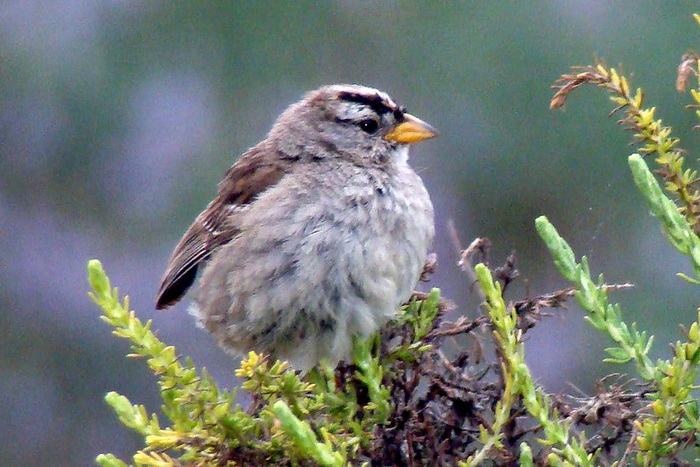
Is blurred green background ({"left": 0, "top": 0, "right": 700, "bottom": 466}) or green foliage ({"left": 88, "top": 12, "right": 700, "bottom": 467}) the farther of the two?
blurred green background ({"left": 0, "top": 0, "right": 700, "bottom": 466})

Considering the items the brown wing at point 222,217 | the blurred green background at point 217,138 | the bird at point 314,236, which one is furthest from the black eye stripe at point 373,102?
the blurred green background at point 217,138

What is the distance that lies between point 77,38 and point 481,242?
13.6 ft

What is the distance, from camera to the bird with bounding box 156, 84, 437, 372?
3.43 m

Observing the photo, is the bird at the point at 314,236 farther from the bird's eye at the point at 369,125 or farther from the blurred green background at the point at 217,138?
the blurred green background at the point at 217,138

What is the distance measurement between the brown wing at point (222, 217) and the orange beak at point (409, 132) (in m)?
0.40

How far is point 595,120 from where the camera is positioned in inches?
222

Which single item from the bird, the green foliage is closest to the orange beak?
the bird

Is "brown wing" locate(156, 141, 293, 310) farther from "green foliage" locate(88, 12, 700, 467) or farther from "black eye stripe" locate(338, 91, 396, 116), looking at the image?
"green foliage" locate(88, 12, 700, 467)

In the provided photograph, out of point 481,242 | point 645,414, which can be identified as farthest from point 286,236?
point 645,414

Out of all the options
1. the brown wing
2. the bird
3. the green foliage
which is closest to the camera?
the green foliage

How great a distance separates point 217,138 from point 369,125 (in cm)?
251

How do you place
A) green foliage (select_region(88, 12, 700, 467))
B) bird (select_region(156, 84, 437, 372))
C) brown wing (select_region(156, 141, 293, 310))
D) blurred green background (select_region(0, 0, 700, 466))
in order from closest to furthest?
green foliage (select_region(88, 12, 700, 467)) < bird (select_region(156, 84, 437, 372)) < brown wing (select_region(156, 141, 293, 310)) < blurred green background (select_region(0, 0, 700, 466))

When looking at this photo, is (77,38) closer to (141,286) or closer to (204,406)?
(141,286)

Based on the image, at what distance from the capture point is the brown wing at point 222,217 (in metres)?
3.97
